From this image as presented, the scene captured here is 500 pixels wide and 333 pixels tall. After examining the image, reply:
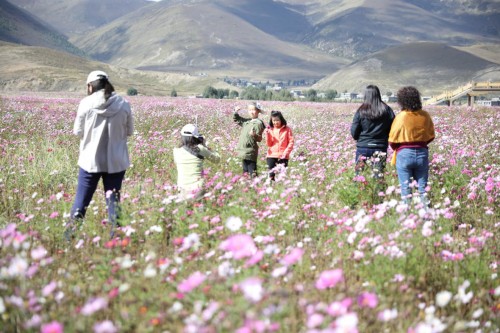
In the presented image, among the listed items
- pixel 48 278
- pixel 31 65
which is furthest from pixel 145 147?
pixel 31 65

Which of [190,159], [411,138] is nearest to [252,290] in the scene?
[190,159]

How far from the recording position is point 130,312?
2.69 m

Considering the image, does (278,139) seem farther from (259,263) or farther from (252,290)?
(252,290)

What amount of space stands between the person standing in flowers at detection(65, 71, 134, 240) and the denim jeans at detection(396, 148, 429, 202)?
333cm

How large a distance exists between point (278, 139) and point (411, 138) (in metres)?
2.66

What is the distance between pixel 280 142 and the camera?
801 cm

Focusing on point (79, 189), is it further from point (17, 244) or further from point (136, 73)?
point (136, 73)

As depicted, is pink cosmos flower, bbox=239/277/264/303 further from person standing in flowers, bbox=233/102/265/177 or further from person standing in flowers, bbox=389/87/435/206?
person standing in flowers, bbox=233/102/265/177

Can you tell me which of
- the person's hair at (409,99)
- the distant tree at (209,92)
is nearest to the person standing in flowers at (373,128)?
the person's hair at (409,99)

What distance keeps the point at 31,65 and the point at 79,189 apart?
135828 mm

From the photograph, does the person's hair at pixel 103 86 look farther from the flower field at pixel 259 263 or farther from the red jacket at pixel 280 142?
the red jacket at pixel 280 142

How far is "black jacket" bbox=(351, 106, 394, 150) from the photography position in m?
6.68

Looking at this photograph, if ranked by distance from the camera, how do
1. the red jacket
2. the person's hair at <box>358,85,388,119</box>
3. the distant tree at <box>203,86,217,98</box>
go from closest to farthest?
the person's hair at <box>358,85,388,119</box>
the red jacket
the distant tree at <box>203,86,217,98</box>

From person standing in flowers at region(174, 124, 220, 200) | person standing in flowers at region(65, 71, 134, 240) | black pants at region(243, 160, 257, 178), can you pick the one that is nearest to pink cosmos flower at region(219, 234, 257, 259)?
person standing in flowers at region(65, 71, 134, 240)
